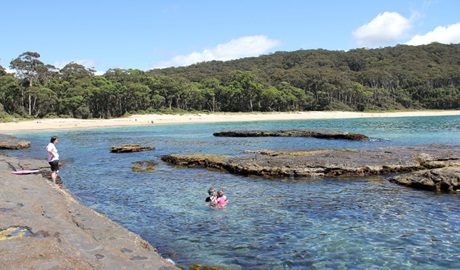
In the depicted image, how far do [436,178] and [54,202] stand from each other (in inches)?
562

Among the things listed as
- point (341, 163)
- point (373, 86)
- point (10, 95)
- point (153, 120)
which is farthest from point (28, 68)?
point (373, 86)

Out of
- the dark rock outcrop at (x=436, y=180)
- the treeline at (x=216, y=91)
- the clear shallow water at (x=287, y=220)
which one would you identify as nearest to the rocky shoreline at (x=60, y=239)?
the clear shallow water at (x=287, y=220)

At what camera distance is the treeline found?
3465 inches

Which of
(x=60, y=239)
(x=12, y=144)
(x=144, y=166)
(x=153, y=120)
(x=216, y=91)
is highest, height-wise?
(x=216, y=91)

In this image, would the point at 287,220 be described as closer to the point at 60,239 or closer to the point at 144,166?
the point at 60,239

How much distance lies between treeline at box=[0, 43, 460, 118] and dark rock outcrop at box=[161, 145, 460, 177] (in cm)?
6818

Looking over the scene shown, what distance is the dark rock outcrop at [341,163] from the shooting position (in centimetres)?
1875

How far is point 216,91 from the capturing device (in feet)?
389

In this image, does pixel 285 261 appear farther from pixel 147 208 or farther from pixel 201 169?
pixel 201 169

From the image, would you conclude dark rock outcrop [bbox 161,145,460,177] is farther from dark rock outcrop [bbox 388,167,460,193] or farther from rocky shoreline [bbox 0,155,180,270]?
rocky shoreline [bbox 0,155,180,270]

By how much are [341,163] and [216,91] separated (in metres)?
101

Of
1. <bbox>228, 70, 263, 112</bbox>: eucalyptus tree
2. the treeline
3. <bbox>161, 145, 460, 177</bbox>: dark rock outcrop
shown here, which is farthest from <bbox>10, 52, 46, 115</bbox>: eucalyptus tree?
<bbox>161, 145, 460, 177</bbox>: dark rock outcrop

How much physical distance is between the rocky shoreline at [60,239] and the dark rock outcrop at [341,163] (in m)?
10.6

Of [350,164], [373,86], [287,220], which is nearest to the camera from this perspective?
[287,220]
